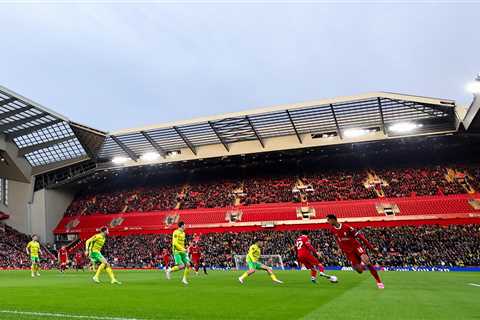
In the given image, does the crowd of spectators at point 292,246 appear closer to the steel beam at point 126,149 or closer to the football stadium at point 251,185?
the football stadium at point 251,185

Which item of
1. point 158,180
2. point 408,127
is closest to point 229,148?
point 158,180

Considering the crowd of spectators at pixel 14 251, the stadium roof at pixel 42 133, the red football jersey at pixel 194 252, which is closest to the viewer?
the red football jersey at pixel 194 252

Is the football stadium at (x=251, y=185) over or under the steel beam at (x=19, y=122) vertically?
under

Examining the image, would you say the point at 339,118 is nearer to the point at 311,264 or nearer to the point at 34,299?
the point at 311,264

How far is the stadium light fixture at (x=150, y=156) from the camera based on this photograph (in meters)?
51.5

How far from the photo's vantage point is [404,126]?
4222 cm

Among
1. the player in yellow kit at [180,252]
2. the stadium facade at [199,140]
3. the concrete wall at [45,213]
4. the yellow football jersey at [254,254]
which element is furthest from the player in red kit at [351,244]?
the concrete wall at [45,213]

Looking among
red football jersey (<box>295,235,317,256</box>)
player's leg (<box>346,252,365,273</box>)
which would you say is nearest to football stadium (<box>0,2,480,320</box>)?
red football jersey (<box>295,235,317,256</box>)

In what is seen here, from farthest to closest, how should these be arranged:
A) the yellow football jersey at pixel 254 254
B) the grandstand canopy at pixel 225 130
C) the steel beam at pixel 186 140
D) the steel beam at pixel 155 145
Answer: the steel beam at pixel 155 145, the steel beam at pixel 186 140, the grandstand canopy at pixel 225 130, the yellow football jersey at pixel 254 254

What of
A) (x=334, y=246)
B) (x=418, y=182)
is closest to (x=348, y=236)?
(x=334, y=246)

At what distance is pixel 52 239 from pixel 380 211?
43022 millimetres

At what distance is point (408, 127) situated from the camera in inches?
1658

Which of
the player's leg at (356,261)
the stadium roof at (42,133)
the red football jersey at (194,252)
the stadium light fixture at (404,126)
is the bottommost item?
the player's leg at (356,261)

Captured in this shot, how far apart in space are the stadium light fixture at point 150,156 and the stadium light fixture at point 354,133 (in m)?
23.5
